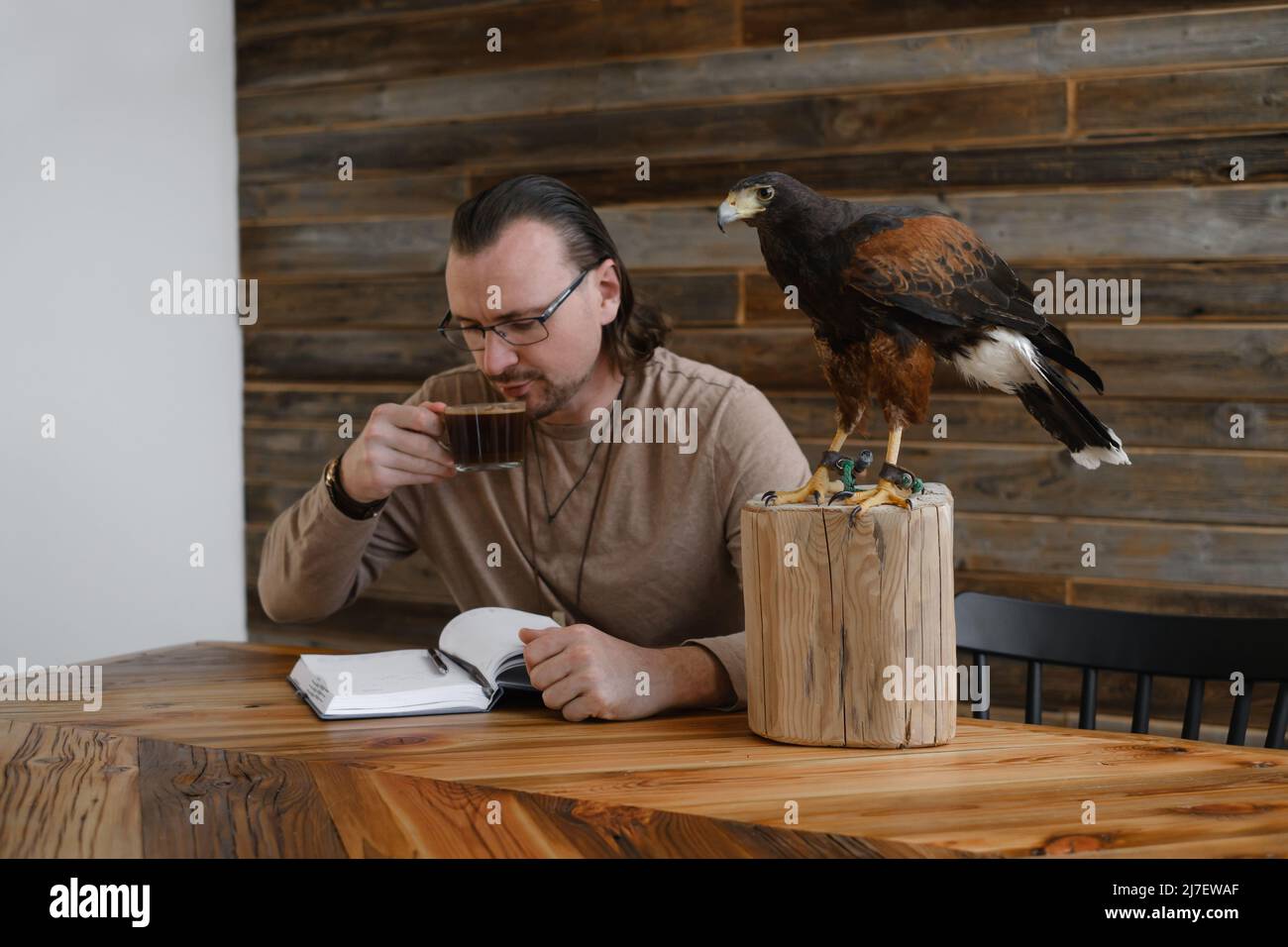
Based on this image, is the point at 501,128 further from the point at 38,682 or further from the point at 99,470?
the point at 38,682

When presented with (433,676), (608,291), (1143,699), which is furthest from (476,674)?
(1143,699)

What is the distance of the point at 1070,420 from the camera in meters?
1.29

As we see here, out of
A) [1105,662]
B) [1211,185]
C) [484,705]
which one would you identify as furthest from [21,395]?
[1211,185]

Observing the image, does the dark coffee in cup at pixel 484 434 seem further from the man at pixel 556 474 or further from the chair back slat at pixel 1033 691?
the chair back slat at pixel 1033 691

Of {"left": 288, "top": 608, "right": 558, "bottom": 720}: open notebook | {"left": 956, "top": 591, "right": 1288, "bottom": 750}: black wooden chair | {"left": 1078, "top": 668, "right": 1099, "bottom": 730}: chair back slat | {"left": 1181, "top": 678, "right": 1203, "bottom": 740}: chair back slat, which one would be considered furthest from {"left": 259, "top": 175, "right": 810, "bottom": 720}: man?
{"left": 1181, "top": 678, "right": 1203, "bottom": 740}: chair back slat

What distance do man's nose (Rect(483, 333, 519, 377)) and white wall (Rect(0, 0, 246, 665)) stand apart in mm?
1803

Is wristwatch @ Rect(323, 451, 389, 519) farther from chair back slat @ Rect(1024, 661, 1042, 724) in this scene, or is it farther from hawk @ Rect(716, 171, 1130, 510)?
chair back slat @ Rect(1024, 661, 1042, 724)

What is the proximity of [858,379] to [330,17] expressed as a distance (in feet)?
8.69

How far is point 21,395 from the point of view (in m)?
3.05

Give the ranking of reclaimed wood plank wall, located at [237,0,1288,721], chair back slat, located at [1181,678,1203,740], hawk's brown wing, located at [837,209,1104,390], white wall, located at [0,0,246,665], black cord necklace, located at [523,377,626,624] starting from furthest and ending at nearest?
white wall, located at [0,0,246,665] < reclaimed wood plank wall, located at [237,0,1288,721] < black cord necklace, located at [523,377,626,624] < chair back slat, located at [1181,678,1203,740] < hawk's brown wing, located at [837,209,1104,390]

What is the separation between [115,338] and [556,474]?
6.07ft

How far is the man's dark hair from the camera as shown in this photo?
5.77ft

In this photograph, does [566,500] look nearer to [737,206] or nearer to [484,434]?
[484,434]
